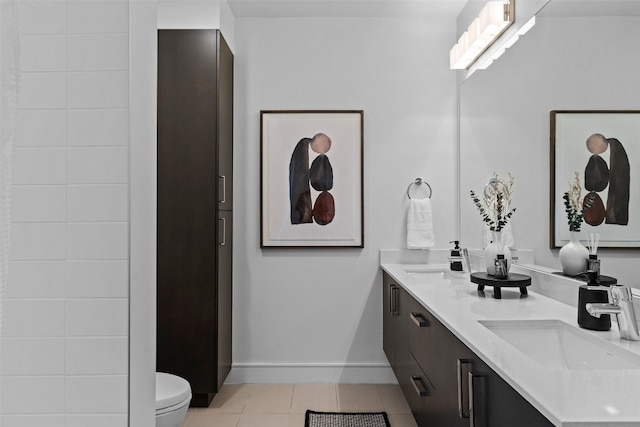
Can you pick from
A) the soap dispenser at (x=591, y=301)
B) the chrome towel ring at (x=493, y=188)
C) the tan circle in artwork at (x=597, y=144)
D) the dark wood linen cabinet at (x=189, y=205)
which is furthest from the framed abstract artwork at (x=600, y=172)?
the dark wood linen cabinet at (x=189, y=205)

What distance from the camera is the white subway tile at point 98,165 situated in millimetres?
1232

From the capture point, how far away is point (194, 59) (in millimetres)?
3016

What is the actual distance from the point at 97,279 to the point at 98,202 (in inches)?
7.4

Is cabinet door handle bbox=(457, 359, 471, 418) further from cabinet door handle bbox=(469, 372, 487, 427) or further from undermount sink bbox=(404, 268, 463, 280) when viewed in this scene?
undermount sink bbox=(404, 268, 463, 280)

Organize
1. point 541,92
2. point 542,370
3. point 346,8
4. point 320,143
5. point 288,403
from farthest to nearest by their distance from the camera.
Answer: point 320,143 → point 346,8 → point 288,403 → point 541,92 → point 542,370

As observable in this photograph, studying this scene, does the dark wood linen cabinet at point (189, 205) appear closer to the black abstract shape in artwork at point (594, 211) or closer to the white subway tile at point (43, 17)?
the white subway tile at point (43, 17)

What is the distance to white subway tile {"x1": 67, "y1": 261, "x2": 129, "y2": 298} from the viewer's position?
1228 mm

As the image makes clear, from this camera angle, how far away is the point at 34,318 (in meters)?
1.22

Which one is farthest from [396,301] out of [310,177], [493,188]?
[310,177]

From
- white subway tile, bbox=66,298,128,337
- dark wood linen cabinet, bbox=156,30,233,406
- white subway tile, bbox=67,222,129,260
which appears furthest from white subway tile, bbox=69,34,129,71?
dark wood linen cabinet, bbox=156,30,233,406

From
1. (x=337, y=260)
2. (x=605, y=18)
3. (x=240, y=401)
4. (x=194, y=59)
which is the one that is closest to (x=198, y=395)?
(x=240, y=401)

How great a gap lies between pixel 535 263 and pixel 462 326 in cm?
96

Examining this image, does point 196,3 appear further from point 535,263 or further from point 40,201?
point 535,263

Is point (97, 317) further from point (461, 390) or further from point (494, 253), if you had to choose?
point (494, 253)
